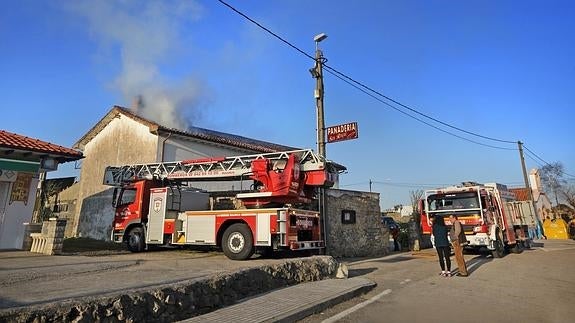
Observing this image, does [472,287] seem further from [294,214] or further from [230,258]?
[230,258]

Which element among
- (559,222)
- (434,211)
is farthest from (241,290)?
(559,222)

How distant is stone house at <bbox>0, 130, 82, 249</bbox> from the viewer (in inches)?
557

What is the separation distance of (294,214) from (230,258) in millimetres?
2413

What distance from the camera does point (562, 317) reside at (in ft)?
22.1

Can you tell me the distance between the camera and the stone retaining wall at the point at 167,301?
4582 millimetres

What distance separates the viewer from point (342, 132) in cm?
1478

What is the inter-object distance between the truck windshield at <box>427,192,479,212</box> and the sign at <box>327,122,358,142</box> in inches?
248

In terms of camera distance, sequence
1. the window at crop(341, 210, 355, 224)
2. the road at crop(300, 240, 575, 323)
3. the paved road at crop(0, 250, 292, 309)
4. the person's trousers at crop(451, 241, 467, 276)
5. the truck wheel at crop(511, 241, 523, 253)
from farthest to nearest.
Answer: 1. the truck wheel at crop(511, 241, 523, 253)
2. the window at crop(341, 210, 355, 224)
3. the person's trousers at crop(451, 241, 467, 276)
4. the road at crop(300, 240, 575, 323)
5. the paved road at crop(0, 250, 292, 309)

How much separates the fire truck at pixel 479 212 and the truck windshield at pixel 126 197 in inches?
486

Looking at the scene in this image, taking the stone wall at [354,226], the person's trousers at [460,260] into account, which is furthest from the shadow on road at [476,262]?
the stone wall at [354,226]

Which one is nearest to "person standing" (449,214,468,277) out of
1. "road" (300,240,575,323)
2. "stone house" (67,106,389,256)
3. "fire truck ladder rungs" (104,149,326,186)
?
"road" (300,240,575,323)

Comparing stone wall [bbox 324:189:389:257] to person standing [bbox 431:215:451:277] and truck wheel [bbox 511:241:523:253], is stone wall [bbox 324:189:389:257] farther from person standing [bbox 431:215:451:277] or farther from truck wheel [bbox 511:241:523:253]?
truck wheel [bbox 511:241:523:253]

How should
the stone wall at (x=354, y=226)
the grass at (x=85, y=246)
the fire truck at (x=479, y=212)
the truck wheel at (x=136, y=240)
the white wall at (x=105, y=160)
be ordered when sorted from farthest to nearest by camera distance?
the white wall at (x=105, y=160) < the stone wall at (x=354, y=226) < the fire truck at (x=479, y=212) < the grass at (x=85, y=246) < the truck wheel at (x=136, y=240)

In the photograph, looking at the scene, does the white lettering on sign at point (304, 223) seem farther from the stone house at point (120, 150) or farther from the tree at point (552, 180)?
the tree at point (552, 180)
